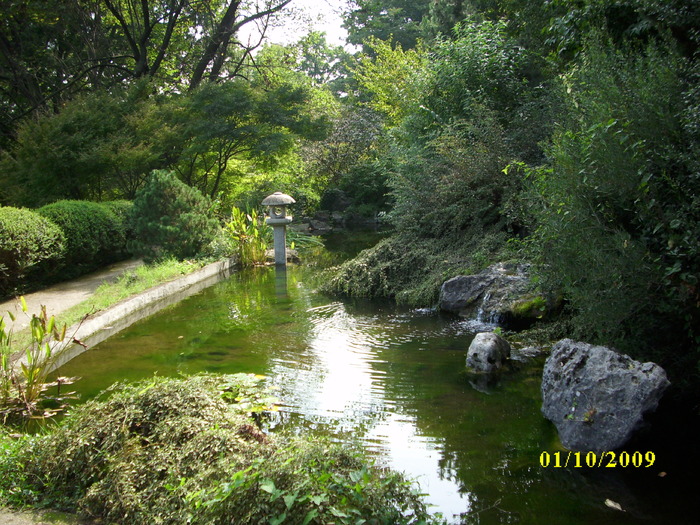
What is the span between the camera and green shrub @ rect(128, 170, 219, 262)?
11773mm

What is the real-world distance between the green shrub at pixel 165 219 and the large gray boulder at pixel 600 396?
9248 mm

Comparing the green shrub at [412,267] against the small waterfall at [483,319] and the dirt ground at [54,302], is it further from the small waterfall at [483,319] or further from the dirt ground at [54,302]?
the dirt ground at [54,302]

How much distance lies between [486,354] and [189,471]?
353cm

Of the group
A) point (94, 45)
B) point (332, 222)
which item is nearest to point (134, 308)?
point (94, 45)

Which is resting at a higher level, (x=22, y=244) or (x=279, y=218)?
(x=279, y=218)

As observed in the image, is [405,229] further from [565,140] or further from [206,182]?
[206,182]

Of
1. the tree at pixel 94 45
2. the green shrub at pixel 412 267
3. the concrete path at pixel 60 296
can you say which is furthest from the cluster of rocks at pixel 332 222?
the green shrub at pixel 412 267

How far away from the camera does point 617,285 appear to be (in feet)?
14.6

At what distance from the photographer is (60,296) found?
9.05 meters

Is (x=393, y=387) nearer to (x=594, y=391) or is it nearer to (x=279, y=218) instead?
(x=594, y=391)

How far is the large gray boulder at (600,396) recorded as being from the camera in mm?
3973

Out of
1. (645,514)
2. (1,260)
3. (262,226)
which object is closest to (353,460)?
(645,514)

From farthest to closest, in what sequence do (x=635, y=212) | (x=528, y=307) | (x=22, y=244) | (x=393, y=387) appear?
1. (x=22, y=244)
2. (x=528, y=307)
3. (x=393, y=387)
4. (x=635, y=212)

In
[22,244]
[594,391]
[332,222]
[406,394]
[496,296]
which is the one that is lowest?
[406,394]
